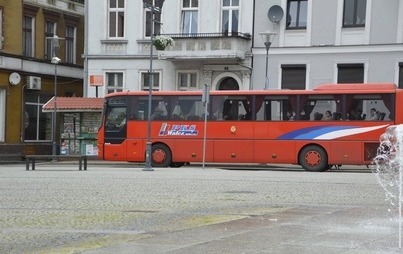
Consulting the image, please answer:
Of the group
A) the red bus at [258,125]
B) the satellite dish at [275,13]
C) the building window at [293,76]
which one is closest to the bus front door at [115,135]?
the red bus at [258,125]

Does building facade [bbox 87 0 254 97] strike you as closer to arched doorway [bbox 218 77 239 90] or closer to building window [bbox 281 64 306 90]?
arched doorway [bbox 218 77 239 90]

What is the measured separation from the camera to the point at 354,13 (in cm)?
3378

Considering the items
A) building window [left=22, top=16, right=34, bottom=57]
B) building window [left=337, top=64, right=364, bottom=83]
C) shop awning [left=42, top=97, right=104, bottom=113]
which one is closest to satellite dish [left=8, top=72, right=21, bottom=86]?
building window [left=22, top=16, right=34, bottom=57]

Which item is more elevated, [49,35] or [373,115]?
[49,35]

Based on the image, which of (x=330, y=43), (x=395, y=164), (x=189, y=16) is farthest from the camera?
(x=189, y=16)

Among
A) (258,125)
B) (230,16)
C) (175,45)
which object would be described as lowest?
(258,125)

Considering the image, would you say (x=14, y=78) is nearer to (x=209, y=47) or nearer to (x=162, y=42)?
(x=162, y=42)

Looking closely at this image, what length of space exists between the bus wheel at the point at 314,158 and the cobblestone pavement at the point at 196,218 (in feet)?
27.4

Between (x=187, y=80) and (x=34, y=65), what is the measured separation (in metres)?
10.9

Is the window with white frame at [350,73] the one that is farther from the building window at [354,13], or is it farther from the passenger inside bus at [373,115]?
the passenger inside bus at [373,115]

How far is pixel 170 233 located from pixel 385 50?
2675 centimetres

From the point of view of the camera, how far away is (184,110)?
28234 mm

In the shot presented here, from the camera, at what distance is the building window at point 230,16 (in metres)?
36.1

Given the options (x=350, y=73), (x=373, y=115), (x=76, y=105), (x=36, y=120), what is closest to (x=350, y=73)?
(x=350, y=73)
